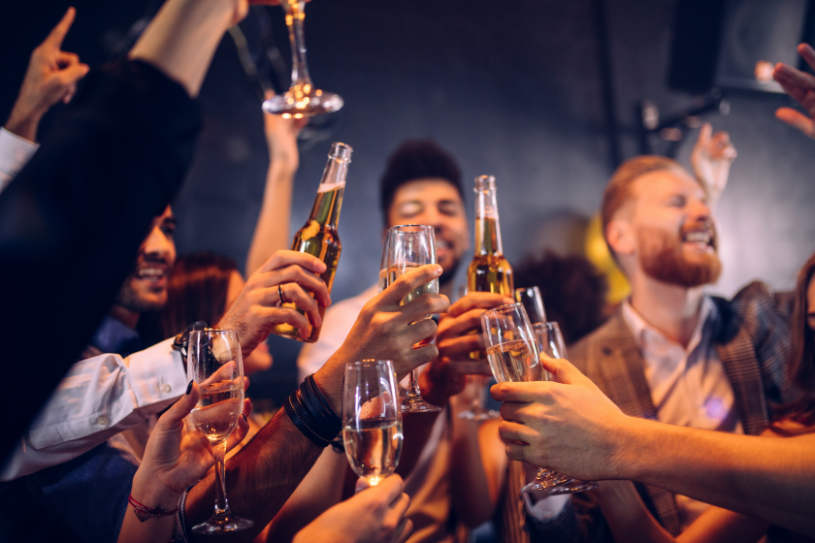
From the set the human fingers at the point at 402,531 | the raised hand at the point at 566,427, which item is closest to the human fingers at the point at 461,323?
the raised hand at the point at 566,427

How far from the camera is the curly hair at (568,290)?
108 inches

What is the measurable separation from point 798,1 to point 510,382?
11.9 ft

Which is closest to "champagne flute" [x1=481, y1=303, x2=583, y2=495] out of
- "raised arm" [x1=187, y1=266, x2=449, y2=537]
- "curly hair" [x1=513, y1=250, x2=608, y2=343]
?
"raised arm" [x1=187, y1=266, x2=449, y2=537]

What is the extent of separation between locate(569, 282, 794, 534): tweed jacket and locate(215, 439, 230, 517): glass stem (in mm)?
1351

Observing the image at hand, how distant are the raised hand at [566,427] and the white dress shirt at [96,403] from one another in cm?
72

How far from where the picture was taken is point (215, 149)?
298 cm

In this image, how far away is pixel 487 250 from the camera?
138 cm

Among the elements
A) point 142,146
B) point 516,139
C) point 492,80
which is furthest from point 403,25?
point 142,146

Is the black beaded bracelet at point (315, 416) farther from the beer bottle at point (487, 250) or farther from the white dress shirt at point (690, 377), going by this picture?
the white dress shirt at point (690, 377)

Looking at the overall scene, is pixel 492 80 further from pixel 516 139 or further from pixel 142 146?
pixel 142 146

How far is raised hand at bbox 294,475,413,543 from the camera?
2.40 feet

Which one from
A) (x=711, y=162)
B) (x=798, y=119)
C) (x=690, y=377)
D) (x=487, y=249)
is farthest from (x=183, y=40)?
(x=711, y=162)

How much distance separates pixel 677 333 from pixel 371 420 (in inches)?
70.9

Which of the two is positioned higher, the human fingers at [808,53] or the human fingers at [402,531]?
the human fingers at [808,53]
